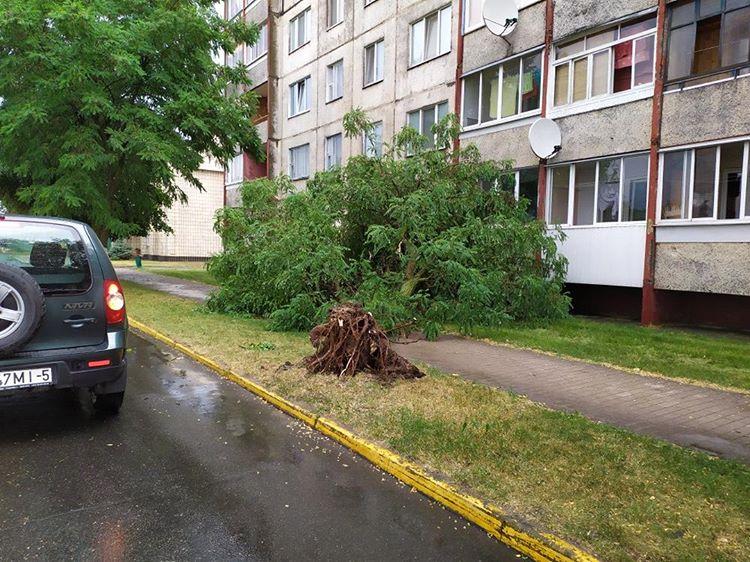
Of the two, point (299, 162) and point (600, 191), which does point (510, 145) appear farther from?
point (299, 162)

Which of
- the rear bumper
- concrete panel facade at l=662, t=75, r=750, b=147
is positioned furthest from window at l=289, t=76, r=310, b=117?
the rear bumper

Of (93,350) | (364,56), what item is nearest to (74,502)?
(93,350)

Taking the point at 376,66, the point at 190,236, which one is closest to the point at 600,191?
the point at 376,66

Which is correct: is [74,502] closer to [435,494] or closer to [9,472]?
[9,472]

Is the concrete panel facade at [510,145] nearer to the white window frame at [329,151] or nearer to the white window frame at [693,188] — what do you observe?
the white window frame at [693,188]

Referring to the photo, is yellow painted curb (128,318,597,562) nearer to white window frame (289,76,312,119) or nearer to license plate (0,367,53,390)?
license plate (0,367,53,390)

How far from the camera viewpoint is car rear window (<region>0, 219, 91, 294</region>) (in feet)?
15.2

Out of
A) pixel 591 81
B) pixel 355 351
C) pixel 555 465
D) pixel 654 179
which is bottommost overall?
pixel 555 465

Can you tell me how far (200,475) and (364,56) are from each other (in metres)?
19.1

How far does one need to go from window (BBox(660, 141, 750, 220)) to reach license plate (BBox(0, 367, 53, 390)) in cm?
1129

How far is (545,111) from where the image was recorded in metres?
14.0

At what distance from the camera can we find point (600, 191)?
13.1 m

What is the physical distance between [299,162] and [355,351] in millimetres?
19468

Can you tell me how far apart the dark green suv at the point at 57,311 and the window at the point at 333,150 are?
58.2ft
